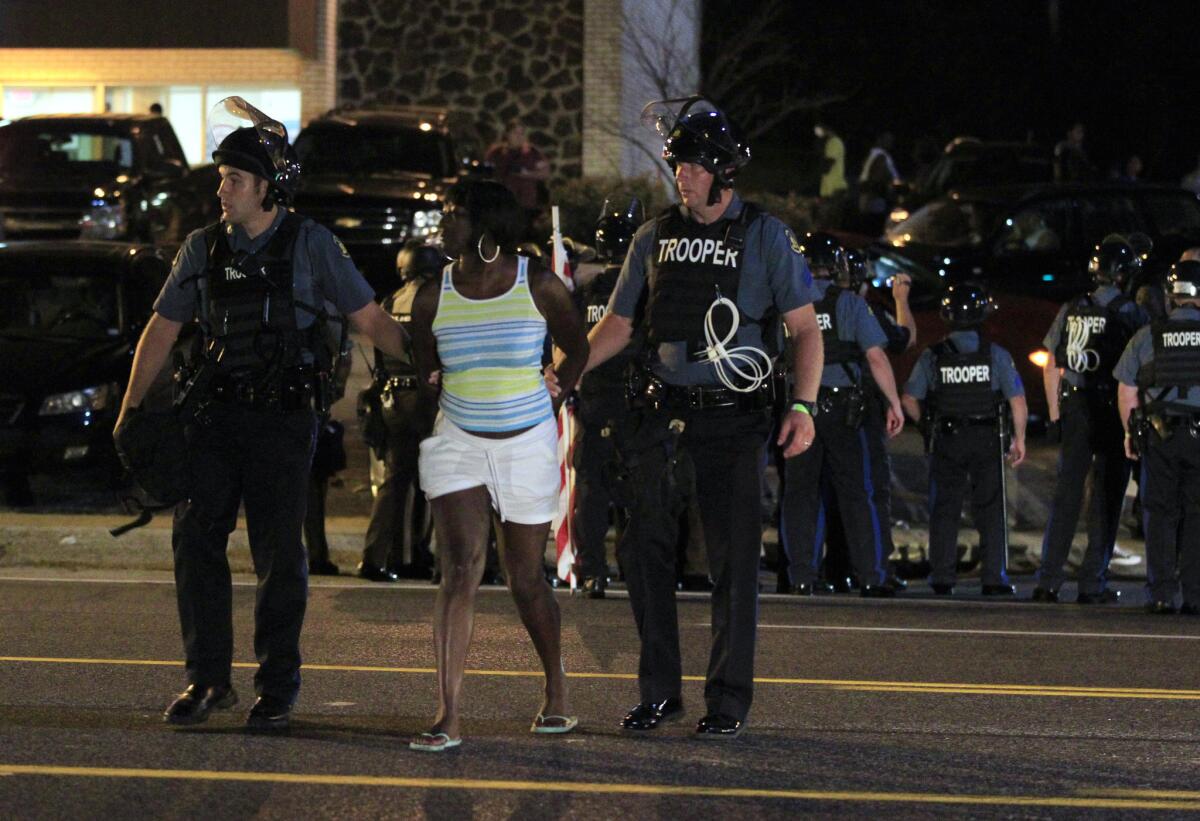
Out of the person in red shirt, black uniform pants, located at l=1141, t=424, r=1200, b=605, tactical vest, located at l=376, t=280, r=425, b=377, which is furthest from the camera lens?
the person in red shirt

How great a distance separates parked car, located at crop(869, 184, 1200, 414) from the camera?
16.1 meters

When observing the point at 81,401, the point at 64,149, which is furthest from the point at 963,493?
the point at 64,149

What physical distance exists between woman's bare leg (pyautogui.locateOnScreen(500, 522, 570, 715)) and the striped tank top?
0.37m

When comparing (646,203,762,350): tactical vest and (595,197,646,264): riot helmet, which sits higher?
(595,197,646,264): riot helmet

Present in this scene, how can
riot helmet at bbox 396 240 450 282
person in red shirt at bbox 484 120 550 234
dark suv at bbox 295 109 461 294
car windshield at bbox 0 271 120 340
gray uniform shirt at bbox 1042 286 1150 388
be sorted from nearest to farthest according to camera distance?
riot helmet at bbox 396 240 450 282
gray uniform shirt at bbox 1042 286 1150 388
car windshield at bbox 0 271 120 340
dark suv at bbox 295 109 461 294
person in red shirt at bbox 484 120 550 234

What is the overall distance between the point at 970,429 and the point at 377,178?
9.26m

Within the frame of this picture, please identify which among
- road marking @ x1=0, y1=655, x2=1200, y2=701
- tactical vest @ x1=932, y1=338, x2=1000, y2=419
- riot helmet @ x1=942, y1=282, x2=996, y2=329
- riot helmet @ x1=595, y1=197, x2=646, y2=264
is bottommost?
road marking @ x1=0, y1=655, x2=1200, y2=701

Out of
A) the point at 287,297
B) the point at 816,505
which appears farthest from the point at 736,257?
the point at 816,505

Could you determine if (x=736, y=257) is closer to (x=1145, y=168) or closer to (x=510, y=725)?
(x=510, y=725)

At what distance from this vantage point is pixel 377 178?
19188mm

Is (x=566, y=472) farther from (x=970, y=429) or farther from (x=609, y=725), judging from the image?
(x=609, y=725)

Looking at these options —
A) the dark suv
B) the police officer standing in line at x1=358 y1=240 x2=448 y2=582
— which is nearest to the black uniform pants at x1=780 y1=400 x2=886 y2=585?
the police officer standing in line at x1=358 y1=240 x2=448 y2=582

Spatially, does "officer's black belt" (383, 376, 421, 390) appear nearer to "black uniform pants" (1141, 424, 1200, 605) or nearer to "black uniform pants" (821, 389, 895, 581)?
"black uniform pants" (821, 389, 895, 581)

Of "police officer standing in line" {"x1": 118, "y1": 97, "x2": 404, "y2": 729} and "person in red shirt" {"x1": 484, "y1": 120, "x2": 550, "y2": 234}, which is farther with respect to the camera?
"person in red shirt" {"x1": 484, "y1": 120, "x2": 550, "y2": 234}
